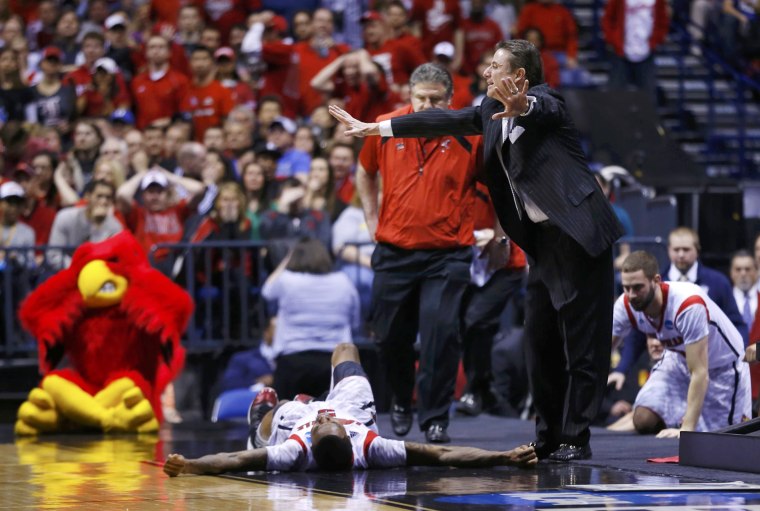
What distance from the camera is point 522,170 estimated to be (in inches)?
305

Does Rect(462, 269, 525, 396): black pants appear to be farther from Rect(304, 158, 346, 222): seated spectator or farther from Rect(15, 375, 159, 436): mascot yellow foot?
Rect(304, 158, 346, 222): seated spectator

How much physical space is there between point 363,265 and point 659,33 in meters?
6.07

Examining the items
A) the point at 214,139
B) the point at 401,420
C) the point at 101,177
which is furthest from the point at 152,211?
the point at 401,420

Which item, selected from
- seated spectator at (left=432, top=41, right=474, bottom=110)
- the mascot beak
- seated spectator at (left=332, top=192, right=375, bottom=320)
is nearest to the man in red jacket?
seated spectator at (left=432, top=41, right=474, bottom=110)

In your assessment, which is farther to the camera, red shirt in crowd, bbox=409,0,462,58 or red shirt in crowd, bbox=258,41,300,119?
red shirt in crowd, bbox=409,0,462,58

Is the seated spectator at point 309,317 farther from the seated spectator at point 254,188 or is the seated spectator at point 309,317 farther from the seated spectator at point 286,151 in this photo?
the seated spectator at point 286,151

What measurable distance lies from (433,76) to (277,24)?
7926mm

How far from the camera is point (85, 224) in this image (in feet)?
42.0

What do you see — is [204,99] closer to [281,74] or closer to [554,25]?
[281,74]

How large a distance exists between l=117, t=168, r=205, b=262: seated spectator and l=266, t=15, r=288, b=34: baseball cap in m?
3.54

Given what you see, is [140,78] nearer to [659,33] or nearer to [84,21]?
[84,21]

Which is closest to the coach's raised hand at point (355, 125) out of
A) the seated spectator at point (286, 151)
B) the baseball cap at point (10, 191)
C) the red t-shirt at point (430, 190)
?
the red t-shirt at point (430, 190)

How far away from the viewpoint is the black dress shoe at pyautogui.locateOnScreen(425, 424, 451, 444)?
9.13m

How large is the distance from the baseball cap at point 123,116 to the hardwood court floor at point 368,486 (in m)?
5.98
